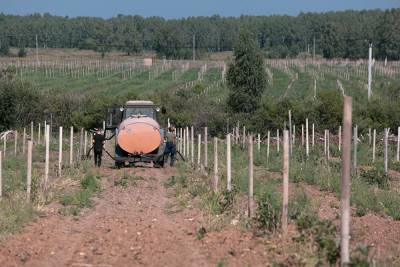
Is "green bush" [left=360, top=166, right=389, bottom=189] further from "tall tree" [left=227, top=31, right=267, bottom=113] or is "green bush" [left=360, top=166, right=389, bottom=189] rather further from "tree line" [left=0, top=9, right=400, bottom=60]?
"tree line" [left=0, top=9, right=400, bottom=60]

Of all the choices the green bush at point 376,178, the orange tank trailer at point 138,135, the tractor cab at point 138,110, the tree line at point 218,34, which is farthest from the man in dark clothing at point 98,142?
the tree line at point 218,34

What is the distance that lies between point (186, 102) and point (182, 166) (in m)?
25.8

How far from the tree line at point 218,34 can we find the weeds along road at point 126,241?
372 feet

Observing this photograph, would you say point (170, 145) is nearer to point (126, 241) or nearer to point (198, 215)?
point (198, 215)

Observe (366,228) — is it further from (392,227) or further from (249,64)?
(249,64)

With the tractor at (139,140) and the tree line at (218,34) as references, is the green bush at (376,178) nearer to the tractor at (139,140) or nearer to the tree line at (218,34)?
the tractor at (139,140)

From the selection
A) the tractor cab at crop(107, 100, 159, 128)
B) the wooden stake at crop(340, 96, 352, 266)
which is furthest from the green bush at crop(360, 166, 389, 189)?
the wooden stake at crop(340, 96, 352, 266)

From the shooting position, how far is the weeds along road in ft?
32.4

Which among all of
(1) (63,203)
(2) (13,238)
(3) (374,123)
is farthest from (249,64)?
(2) (13,238)

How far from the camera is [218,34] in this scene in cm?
17038

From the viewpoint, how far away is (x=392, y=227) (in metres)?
13.4

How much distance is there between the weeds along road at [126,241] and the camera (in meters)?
9.89

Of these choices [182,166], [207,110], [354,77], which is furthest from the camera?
[354,77]

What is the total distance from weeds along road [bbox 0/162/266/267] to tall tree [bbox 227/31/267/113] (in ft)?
122
